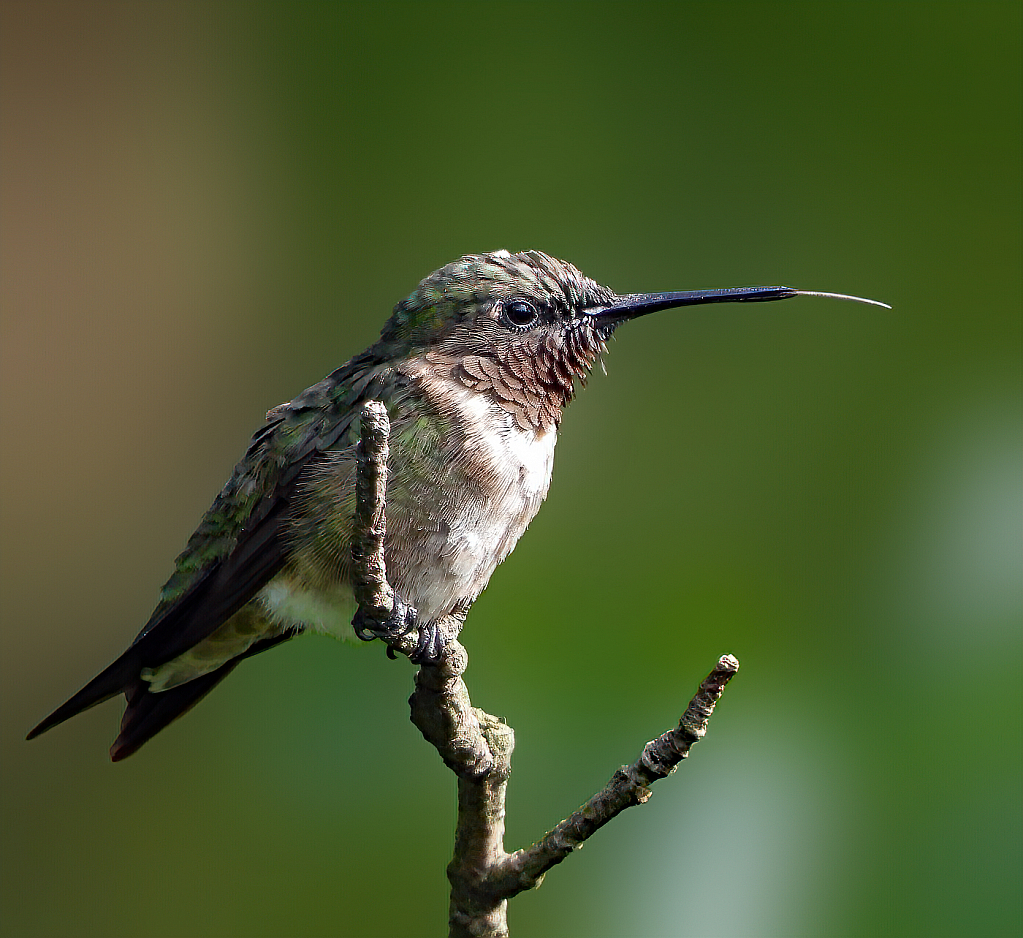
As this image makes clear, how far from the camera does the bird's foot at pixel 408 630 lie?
6.61ft

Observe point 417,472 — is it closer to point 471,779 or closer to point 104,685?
point 471,779

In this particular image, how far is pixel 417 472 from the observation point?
7.33 ft

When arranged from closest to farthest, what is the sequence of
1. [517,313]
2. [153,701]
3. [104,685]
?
[517,313] → [104,685] → [153,701]

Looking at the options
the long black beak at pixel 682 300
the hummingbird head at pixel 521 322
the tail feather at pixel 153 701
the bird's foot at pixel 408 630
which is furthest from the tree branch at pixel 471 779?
the long black beak at pixel 682 300

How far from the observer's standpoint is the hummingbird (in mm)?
2258

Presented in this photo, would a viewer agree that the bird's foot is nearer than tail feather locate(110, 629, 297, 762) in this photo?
Yes

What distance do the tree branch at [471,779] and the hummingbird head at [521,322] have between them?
56 centimetres

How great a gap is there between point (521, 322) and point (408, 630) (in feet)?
2.63

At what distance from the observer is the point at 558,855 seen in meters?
1.96

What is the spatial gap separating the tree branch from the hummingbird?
0.09m

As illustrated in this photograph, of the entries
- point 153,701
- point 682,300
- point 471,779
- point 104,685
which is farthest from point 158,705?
point 682,300

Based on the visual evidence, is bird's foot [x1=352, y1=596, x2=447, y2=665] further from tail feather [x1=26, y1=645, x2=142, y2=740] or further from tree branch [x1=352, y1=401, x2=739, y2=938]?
tail feather [x1=26, y1=645, x2=142, y2=740]

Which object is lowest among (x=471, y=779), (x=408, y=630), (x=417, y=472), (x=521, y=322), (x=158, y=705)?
(x=158, y=705)

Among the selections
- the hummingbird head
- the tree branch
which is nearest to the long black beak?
the hummingbird head
